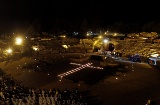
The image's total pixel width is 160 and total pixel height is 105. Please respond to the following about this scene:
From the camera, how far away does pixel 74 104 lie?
17.3 m

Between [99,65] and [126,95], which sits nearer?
[126,95]

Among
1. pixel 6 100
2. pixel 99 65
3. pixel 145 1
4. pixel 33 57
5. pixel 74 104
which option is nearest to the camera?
pixel 74 104

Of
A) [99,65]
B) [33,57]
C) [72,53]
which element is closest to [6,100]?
[99,65]

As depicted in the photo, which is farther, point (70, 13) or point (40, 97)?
point (70, 13)

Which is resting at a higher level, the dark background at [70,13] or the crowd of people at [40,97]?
the dark background at [70,13]

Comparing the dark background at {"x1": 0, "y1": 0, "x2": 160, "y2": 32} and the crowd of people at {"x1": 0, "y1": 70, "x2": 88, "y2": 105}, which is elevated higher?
the dark background at {"x1": 0, "y1": 0, "x2": 160, "y2": 32}

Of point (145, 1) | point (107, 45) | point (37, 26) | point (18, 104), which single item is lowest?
point (18, 104)

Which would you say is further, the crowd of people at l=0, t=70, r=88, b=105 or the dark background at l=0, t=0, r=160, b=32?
the dark background at l=0, t=0, r=160, b=32

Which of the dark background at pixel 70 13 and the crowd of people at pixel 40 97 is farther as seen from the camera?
the dark background at pixel 70 13

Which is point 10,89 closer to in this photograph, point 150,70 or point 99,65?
point 99,65

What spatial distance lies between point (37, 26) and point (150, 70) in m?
43.6

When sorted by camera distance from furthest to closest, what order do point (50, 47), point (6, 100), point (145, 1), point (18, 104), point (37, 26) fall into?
point (145, 1) < point (37, 26) < point (50, 47) < point (6, 100) < point (18, 104)

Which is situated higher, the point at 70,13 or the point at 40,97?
the point at 70,13

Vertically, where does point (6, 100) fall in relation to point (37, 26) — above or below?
below
